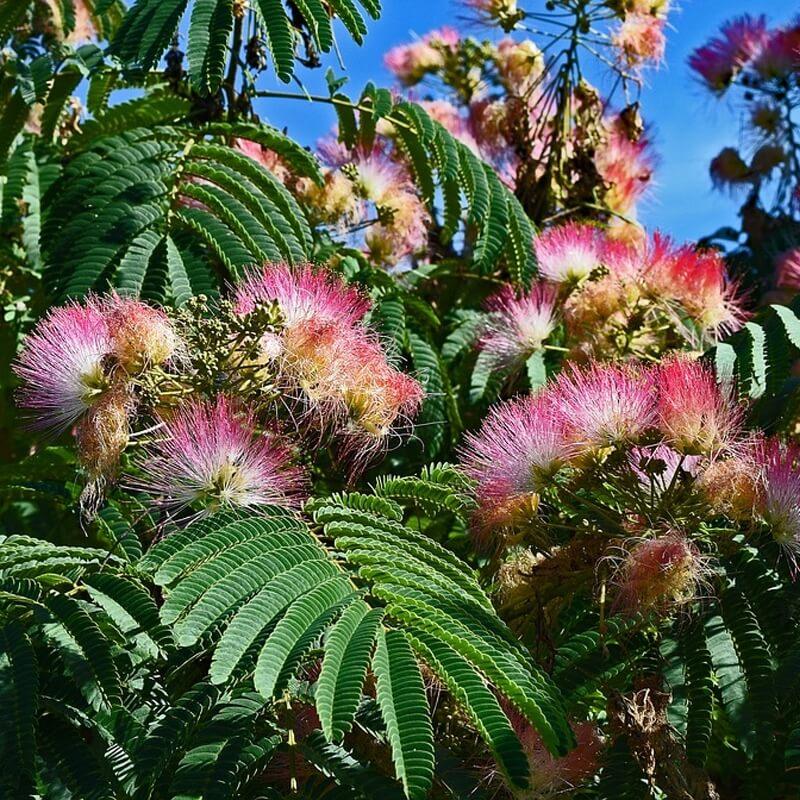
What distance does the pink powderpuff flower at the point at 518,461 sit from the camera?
240 cm

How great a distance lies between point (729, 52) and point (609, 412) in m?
4.37

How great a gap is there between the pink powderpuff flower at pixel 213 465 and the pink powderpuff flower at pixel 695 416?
74cm

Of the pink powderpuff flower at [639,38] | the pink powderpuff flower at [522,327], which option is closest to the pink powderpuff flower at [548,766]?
the pink powderpuff flower at [522,327]

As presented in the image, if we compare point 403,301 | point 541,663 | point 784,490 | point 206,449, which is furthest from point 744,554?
point 403,301

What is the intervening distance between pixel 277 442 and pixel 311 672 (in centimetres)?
43

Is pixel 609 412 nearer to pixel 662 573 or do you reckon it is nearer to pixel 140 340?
pixel 662 573

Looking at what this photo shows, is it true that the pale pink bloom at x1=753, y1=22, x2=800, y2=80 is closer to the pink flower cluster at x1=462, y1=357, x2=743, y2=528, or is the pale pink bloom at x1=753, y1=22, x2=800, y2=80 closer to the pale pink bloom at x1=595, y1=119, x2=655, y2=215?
the pale pink bloom at x1=595, y1=119, x2=655, y2=215

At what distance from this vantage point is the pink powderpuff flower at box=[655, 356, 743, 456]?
91.9 inches

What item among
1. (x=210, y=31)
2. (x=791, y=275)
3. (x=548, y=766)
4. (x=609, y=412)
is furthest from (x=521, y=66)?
(x=548, y=766)

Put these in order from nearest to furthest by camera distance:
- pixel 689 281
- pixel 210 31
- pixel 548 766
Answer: pixel 548 766 → pixel 210 31 → pixel 689 281

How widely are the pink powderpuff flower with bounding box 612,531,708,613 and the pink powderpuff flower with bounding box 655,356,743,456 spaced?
0.67ft

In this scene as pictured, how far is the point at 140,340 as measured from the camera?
2203mm

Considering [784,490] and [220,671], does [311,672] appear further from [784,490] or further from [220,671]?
[784,490]

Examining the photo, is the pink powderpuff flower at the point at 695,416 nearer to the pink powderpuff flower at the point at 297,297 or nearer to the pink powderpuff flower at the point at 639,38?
the pink powderpuff flower at the point at 297,297
